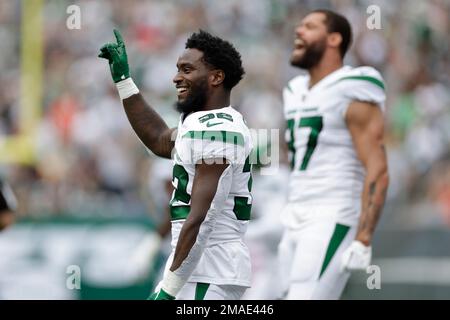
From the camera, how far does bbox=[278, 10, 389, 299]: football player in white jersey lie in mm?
6348

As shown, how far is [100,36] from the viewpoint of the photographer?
506 inches

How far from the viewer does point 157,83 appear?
11922 mm

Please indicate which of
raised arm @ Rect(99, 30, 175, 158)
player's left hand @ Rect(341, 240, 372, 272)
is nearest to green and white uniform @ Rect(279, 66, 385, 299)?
player's left hand @ Rect(341, 240, 372, 272)

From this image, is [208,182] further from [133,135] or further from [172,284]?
[133,135]

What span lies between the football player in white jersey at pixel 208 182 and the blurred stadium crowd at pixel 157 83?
4.86 metres

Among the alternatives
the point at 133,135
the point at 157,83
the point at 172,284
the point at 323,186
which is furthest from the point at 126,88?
the point at 157,83

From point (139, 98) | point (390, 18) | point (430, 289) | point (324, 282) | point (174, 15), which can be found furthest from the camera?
point (174, 15)

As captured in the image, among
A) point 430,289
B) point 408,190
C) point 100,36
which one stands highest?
point 100,36

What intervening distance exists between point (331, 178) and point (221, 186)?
1826 mm

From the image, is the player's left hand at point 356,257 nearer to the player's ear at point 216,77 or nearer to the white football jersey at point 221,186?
the white football jersey at point 221,186

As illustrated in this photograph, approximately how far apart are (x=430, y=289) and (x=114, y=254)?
2.64 m

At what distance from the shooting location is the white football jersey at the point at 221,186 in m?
4.76
